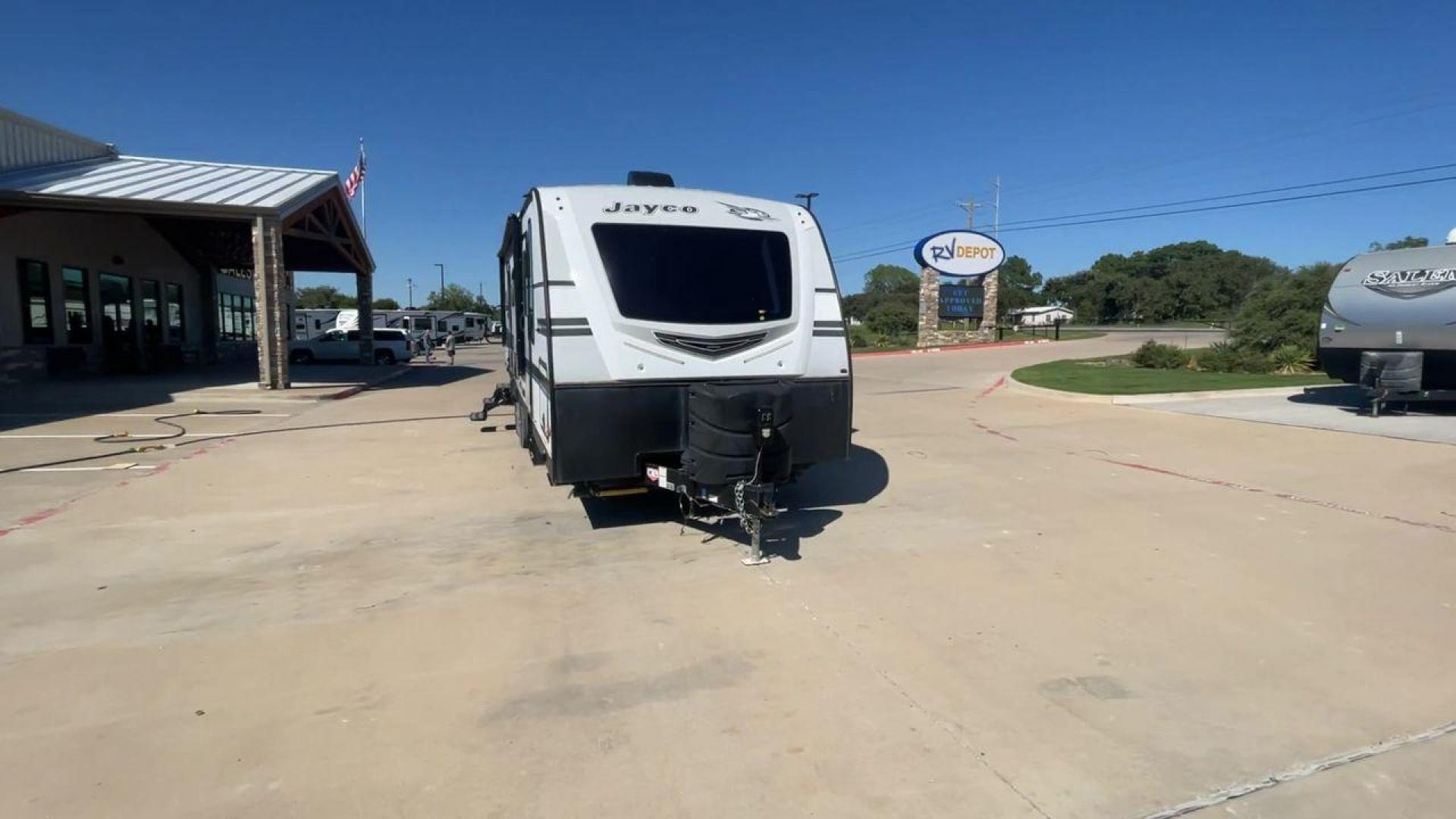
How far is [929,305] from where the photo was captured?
39312mm

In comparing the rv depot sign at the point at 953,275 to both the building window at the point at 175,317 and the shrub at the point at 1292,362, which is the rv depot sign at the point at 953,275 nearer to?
the shrub at the point at 1292,362

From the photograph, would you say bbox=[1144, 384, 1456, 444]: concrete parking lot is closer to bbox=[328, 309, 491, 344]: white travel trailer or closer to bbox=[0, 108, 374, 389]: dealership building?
bbox=[0, 108, 374, 389]: dealership building

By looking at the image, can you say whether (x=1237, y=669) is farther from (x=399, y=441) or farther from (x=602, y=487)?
(x=399, y=441)

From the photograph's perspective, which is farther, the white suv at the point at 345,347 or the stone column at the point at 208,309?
the white suv at the point at 345,347

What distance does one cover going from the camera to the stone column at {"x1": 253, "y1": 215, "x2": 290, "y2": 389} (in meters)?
18.3

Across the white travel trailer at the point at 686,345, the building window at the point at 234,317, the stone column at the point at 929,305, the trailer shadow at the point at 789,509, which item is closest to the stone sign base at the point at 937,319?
the stone column at the point at 929,305

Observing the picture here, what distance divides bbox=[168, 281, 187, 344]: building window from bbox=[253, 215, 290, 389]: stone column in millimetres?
9079

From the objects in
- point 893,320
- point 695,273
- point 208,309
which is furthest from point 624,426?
point 893,320

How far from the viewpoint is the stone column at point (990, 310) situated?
4097 cm

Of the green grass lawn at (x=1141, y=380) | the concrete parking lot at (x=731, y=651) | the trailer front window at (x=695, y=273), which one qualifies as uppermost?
the trailer front window at (x=695, y=273)

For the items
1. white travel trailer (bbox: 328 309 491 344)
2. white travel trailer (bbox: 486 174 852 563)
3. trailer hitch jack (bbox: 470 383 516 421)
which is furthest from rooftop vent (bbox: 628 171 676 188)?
white travel trailer (bbox: 328 309 491 344)

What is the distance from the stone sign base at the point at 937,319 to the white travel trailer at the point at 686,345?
3361 cm

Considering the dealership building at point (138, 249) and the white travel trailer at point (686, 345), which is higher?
the dealership building at point (138, 249)

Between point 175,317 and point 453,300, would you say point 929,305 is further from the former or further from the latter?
point 453,300
